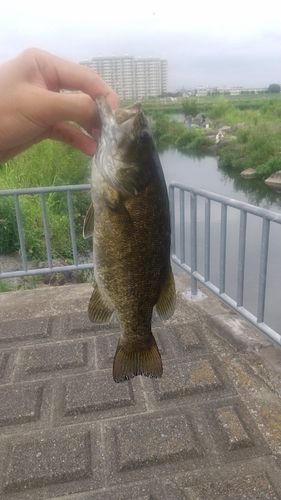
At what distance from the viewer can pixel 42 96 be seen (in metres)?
1.48

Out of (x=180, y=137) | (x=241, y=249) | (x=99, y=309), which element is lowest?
(x=180, y=137)

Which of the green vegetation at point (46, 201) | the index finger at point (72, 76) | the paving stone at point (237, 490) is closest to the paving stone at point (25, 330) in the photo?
Result: the paving stone at point (237, 490)

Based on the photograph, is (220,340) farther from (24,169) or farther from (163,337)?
(24,169)

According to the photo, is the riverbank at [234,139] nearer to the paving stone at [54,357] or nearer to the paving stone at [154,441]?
the paving stone at [54,357]

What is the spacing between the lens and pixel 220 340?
3732mm

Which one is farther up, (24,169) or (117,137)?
(117,137)

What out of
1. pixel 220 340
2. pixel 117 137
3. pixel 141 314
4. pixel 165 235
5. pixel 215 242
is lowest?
pixel 215 242

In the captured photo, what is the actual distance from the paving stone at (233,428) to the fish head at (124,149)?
1.93 m

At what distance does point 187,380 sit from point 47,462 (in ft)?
3.88

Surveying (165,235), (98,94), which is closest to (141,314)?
(165,235)

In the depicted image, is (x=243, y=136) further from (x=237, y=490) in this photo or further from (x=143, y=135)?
(x=143, y=135)

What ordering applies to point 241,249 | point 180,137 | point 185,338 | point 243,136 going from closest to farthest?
point 241,249 → point 185,338 → point 243,136 → point 180,137

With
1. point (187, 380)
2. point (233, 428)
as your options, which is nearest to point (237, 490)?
point (233, 428)

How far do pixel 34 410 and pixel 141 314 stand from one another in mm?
1671
